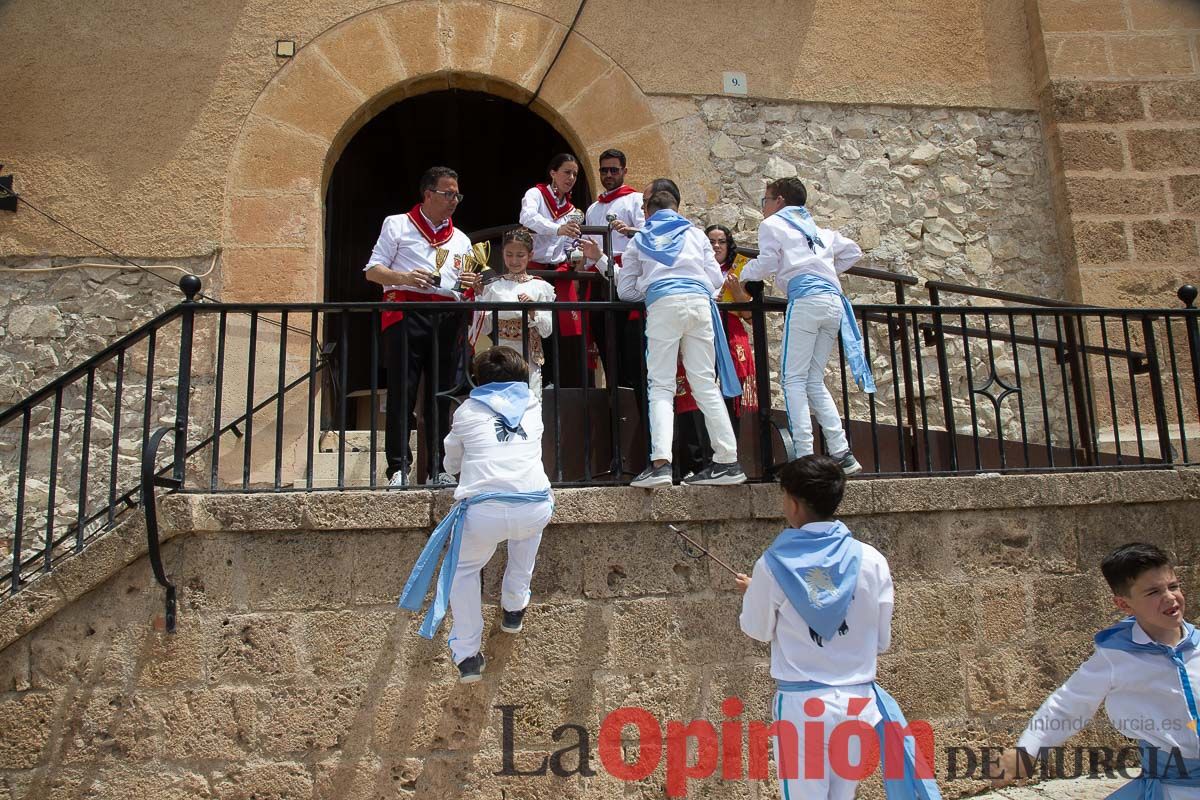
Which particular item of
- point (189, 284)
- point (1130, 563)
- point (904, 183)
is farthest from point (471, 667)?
point (904, 183)

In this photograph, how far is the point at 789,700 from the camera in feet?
10.6

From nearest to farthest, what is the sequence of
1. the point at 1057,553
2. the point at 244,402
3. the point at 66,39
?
1. the point at 1057,553
2. the point at 244,402
3. the point at 66,39

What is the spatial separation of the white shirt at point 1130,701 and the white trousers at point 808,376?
1741 mm

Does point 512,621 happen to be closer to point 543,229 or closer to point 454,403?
point 454,403

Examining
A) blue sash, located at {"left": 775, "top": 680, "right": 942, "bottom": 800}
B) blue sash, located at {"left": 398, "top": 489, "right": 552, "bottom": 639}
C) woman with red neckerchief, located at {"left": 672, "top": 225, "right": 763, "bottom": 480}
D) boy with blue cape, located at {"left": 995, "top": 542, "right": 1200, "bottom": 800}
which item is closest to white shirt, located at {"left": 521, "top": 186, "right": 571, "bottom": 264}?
woman with red neckerchief, located at {"left": 672, "top": 225, "right": 763, "bottom": 480}

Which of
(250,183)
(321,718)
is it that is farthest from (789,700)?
(250,183)

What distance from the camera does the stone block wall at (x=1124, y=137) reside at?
7.49 metres

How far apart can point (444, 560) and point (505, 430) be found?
1.93 feet

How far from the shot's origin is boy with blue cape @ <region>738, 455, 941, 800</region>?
10.4 ft

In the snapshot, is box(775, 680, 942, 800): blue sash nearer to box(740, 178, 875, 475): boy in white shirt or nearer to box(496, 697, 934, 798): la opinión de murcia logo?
box(496, 697, 934, 798): la opinión de murcia logo

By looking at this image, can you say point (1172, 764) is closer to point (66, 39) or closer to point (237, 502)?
point (237, 502)

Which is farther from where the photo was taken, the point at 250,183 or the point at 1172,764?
the point at 250,183

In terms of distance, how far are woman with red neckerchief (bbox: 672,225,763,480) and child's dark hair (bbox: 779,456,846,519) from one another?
1598 millimetres

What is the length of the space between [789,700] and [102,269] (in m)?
5.73
